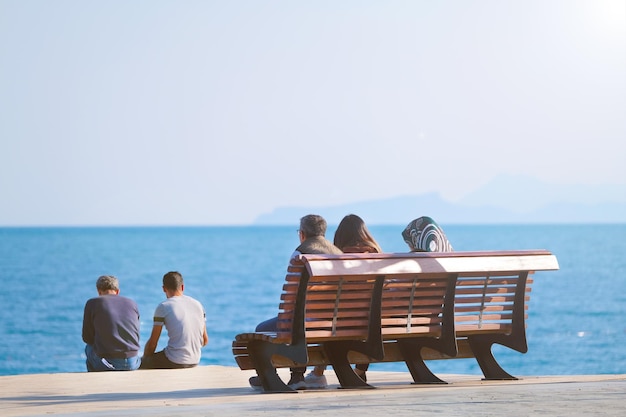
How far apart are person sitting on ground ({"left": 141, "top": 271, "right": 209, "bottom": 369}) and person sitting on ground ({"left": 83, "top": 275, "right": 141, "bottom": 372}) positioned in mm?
184

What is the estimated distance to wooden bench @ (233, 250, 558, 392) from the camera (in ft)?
26.9

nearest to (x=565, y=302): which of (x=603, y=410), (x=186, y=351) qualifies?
(x=186, y=351)

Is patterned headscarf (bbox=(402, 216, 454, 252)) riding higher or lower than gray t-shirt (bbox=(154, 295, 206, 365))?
higher

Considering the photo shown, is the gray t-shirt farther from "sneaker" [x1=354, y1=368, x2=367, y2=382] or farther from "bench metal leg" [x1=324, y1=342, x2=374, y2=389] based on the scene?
"bench metal leg" [x1=324, y1=342, x2=374, y2=389]

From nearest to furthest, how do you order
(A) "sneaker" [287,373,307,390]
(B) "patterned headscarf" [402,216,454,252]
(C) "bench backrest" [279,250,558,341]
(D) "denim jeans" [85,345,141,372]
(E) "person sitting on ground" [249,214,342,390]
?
(C) "bench backrest" [279,250,558,341], (E) "person sitting on ground" [249,214,342,390], (A) "sneaker" [287,373,307,390], (B) "patterned headscarf" [402,216,454,252], (D) "denim jeans" [85,345,141,372]

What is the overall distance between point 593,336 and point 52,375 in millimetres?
34932

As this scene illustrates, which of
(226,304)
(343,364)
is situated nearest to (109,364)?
(343,364)

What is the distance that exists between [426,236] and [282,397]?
6.07 feet

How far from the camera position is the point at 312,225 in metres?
8.73

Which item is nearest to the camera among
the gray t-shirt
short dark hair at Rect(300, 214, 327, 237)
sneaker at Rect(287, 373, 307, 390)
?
short dark hair at Rect(300, 214, 327, 237)

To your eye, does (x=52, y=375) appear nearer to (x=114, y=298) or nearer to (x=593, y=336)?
(x=114, y=298)

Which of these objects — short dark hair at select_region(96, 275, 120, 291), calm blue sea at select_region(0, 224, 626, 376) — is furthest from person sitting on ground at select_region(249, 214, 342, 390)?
calm blue sea at select_region(0, 224, 626, 376)

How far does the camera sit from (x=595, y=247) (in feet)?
383

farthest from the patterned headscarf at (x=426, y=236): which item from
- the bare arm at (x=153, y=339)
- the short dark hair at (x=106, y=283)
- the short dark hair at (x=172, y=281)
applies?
the short dark hair at (x=106, y=283)
